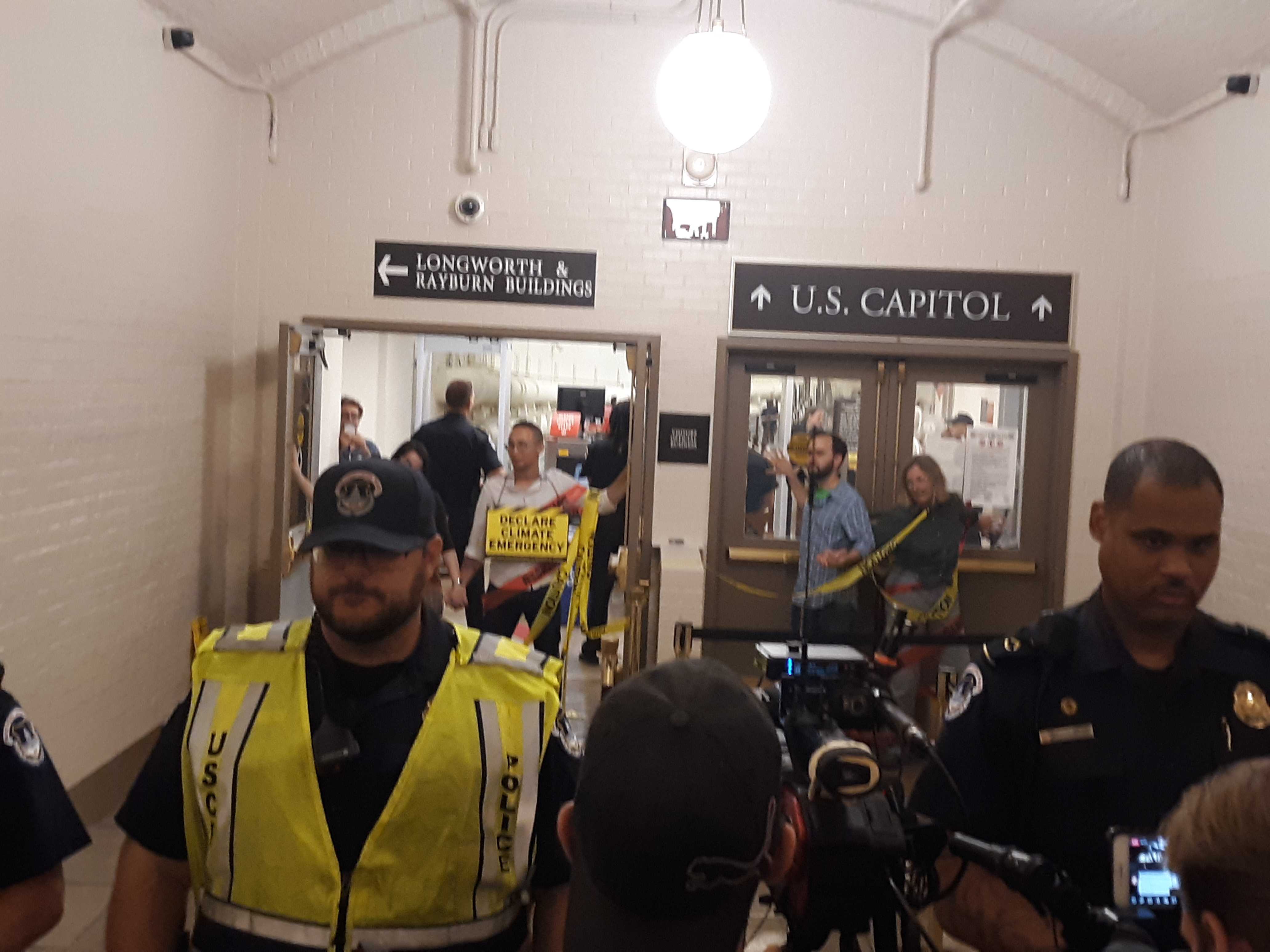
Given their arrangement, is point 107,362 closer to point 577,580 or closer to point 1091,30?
point 577,580

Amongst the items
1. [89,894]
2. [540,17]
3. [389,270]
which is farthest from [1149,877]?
[540,17]

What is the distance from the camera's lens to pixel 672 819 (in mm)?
1008

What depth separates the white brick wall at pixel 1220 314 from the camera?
4.54 m

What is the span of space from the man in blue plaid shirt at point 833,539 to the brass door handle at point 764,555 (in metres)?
0.18

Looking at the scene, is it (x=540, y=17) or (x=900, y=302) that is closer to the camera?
(x=540, y=17)

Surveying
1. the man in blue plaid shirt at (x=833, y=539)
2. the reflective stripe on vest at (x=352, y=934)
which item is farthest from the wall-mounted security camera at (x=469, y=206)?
the reflective stripe on vest at (x=352, y=934)

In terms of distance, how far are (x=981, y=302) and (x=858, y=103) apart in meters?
1.25

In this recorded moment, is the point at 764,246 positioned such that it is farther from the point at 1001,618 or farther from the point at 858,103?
the point at 1001,618

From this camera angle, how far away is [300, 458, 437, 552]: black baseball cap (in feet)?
5.57

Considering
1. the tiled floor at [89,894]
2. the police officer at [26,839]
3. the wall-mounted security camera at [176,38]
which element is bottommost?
the tiled floor at [89,894]

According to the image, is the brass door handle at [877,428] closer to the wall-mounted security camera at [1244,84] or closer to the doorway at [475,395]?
the doorway at [475,395]

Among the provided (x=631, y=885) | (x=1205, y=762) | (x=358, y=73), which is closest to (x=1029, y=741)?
(x=1205, y=762)

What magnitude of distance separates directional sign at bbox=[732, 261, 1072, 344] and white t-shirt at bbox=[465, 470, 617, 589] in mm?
1341

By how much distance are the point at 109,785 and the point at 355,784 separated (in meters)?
3.37
